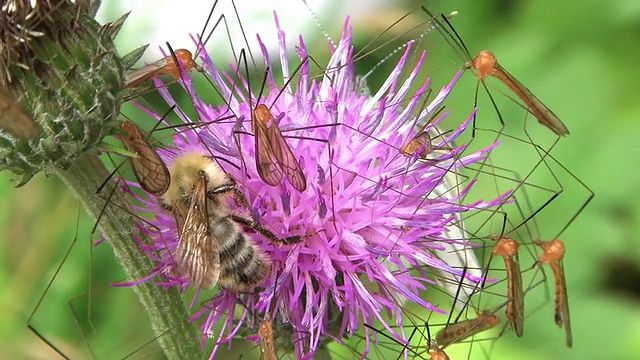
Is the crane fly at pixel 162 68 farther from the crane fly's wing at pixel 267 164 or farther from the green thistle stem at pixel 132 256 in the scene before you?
the crane fly's wing at pixel 267 164

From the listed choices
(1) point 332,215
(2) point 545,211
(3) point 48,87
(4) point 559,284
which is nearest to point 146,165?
(3) point 48,87

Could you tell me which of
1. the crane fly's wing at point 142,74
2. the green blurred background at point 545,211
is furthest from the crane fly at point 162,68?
the green blurred background at point 545,211

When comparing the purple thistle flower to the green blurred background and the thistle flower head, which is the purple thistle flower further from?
the green blurred background

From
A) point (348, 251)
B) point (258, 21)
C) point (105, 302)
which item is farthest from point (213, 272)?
point (258, 21)

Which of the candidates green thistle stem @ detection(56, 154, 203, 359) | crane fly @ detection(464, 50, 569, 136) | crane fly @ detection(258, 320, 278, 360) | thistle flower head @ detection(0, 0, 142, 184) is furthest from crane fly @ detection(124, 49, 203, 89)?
→ crane fly @ detection(464, 50, 569, 136)

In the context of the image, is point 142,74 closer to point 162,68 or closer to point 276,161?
point 162,68
